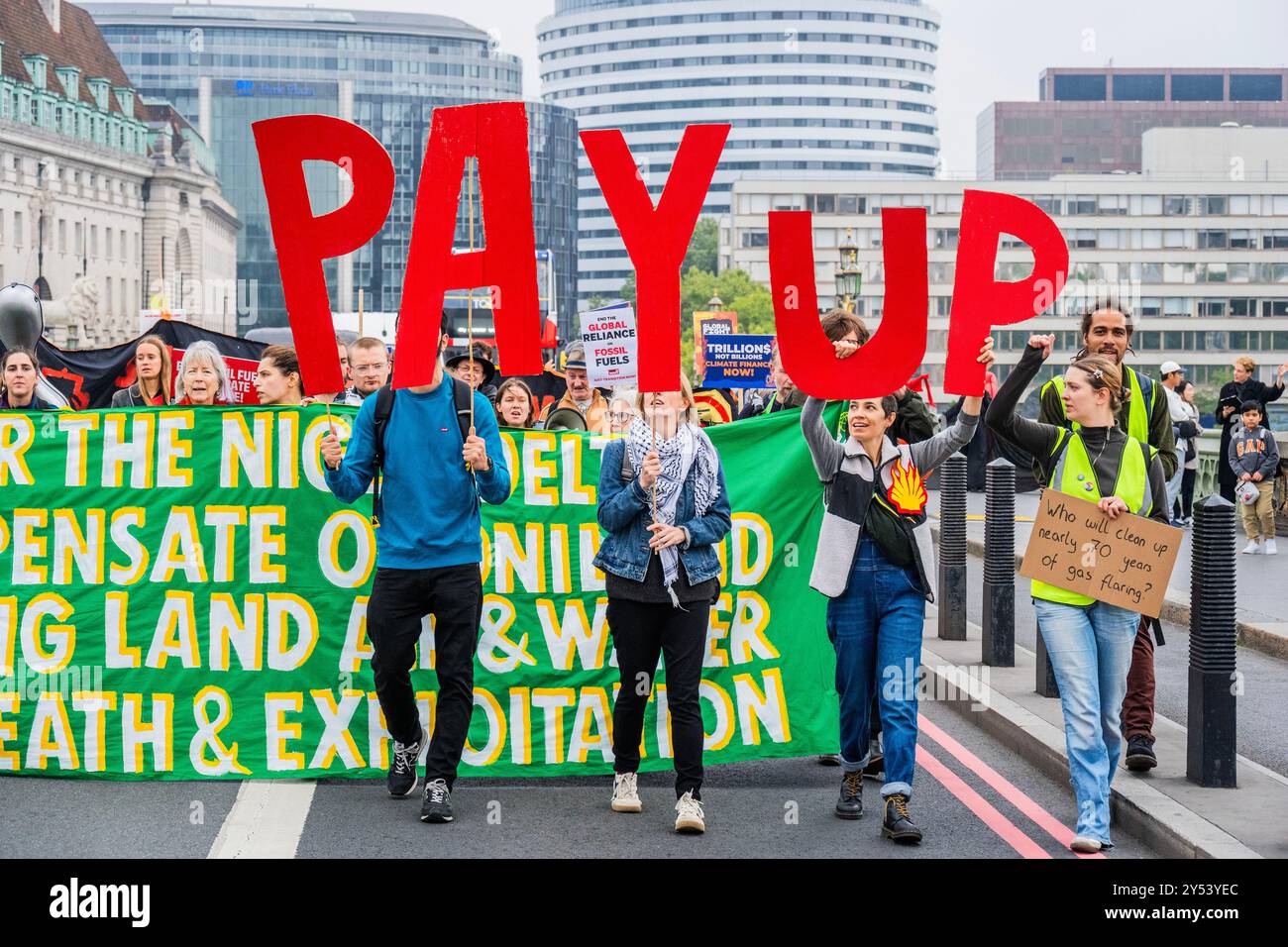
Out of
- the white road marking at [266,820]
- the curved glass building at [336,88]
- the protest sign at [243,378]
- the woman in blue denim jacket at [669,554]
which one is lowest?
the white road marking at [266,820]

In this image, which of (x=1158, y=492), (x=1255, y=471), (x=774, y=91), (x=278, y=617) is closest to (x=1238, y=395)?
(x=1255, y=471)

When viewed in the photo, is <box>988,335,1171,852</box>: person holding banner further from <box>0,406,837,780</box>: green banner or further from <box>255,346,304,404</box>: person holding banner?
<box>255,346,304,404</box>: person holding banner

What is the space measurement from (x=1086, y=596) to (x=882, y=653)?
2.63 feet

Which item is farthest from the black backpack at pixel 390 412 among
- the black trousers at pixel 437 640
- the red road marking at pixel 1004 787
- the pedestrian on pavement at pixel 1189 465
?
the pedestrian on pavement at pixel 1189 465

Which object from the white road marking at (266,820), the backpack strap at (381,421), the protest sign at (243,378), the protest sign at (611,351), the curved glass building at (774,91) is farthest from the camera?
the curved glass building at (774,91)

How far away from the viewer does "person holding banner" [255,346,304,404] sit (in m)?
7.62

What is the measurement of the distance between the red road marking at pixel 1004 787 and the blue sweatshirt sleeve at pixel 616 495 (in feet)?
6.60

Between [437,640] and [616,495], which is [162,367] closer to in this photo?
[437,640]

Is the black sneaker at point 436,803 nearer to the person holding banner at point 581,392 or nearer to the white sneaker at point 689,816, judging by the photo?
the white sneaker at point 689,816

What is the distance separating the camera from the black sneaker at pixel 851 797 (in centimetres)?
646

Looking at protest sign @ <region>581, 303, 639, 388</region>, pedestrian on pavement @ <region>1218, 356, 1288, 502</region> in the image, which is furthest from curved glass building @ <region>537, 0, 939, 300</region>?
protest sign @ <region>581, 303, 639, 388</region>
